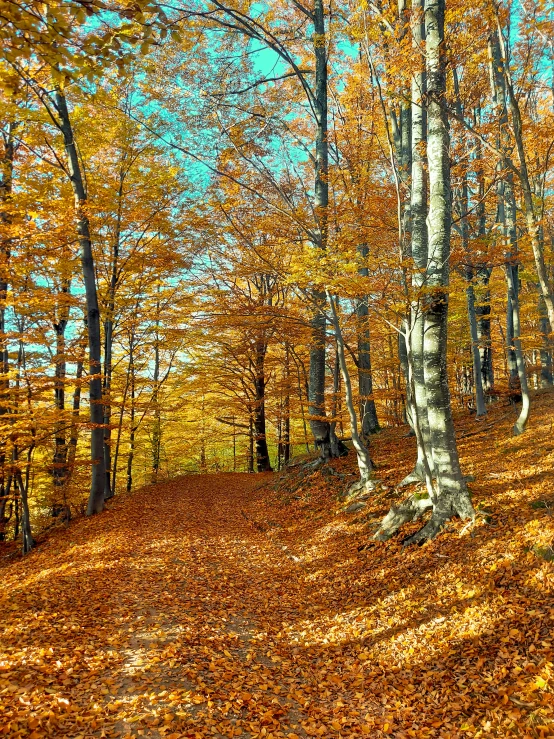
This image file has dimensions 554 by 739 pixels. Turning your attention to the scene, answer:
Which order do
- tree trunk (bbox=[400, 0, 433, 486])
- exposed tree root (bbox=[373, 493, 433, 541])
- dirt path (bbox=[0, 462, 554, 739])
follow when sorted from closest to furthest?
dirt path (bbox=[0, 462, 554, 739]) → tree trunk (bbox=[400, 0, 433, 486]) → exposed tree root (bbox=[373, 493, 433, 541])

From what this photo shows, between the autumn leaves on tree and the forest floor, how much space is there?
1.17 meters

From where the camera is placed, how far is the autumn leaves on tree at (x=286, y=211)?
6.57 meters

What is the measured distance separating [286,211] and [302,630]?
8315 millimetres

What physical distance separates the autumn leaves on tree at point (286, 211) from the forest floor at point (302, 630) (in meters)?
1.17

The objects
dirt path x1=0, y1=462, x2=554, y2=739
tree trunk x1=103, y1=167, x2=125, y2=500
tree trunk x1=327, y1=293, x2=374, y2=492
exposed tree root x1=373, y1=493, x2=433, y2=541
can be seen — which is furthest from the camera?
tree trunk x1=103, y1=167, x2=125, y2=500

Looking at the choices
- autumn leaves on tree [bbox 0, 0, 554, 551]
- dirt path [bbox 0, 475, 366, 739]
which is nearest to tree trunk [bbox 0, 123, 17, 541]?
autumn leaves on tree [bbox 0, 0, 554, 551]

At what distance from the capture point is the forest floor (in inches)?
141

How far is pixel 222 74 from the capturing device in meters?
10.4

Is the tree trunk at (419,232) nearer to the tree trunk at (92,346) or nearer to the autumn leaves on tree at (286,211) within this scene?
the autumn leaves on tree at (286,211)

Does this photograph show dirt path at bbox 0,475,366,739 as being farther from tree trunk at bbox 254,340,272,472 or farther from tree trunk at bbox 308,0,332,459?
tree trunk at bbox 254,340,272,472

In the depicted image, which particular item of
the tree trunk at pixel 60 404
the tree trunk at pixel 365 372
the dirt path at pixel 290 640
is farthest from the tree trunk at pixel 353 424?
the tree trunk at pixel 60 404

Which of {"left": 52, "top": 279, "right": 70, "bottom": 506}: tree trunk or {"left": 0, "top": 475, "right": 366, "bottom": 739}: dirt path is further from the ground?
{"left": 52, "top": 279, "right": 70, "bottom": 506}: tree trunk

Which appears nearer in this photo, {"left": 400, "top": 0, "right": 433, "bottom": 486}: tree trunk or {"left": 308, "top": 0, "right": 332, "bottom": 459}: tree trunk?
{"left": 400, "top": 0, "right": 433, "bottom": 486}: tree trunk

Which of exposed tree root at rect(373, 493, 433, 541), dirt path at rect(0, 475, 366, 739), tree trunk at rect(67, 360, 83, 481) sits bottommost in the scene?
dirt path at rect(0, 475, 366, 739)
